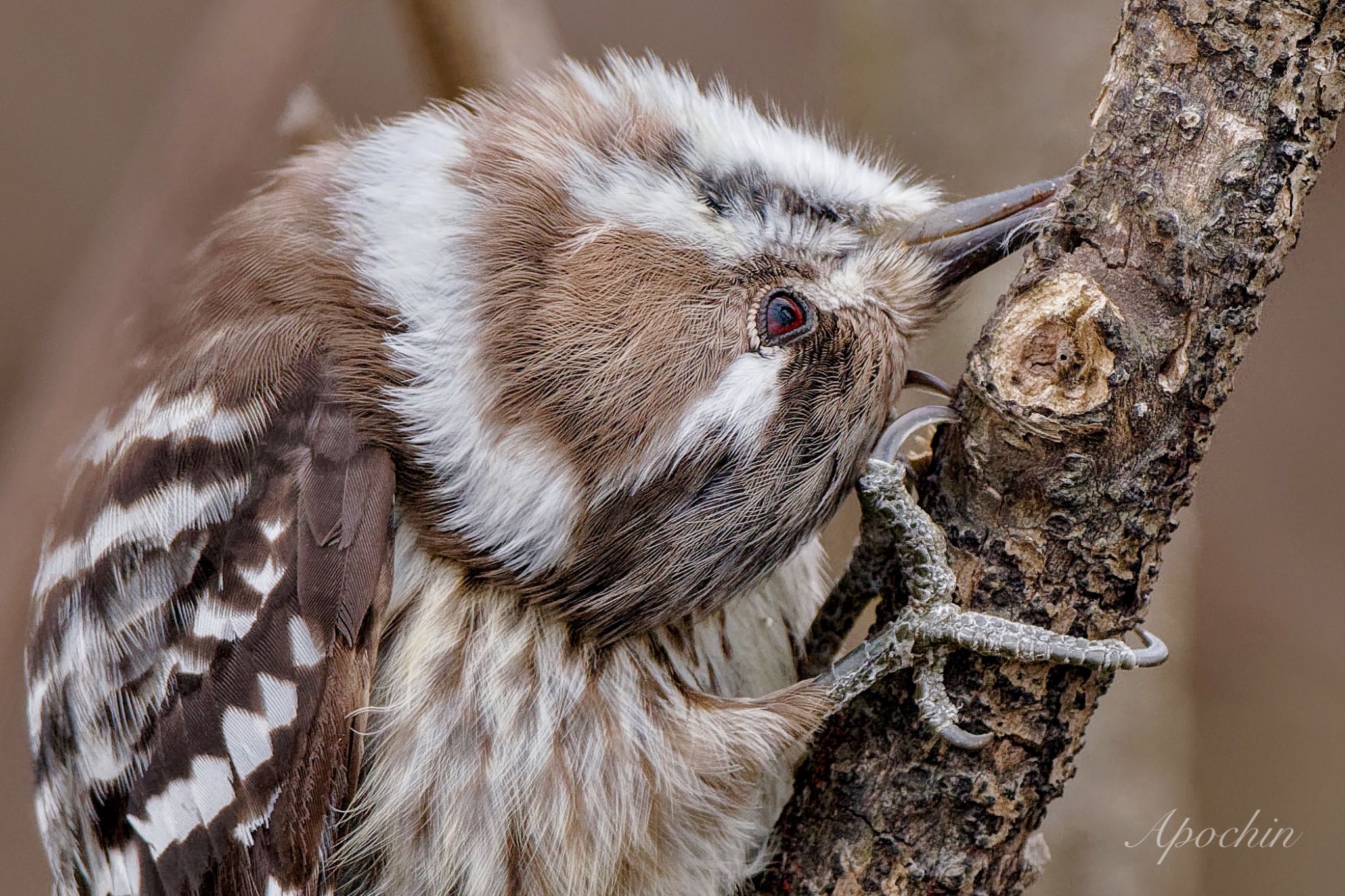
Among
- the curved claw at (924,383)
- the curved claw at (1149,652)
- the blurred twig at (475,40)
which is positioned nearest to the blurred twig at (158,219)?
the blurred twig at (475,40)

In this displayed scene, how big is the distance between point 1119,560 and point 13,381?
237 centimetres

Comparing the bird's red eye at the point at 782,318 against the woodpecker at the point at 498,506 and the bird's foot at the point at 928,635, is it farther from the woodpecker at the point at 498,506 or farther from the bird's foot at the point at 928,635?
the bird's foot at the point at 928,635

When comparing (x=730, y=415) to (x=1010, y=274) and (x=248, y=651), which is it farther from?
(x=1010, y=274)

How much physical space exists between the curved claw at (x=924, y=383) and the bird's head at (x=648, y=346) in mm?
67

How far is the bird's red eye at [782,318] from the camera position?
5.39 feet

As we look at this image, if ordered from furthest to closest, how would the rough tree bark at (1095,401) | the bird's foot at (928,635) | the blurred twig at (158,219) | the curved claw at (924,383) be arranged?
the curved claw at (924,383)
the bird's foot at (928,635)
the rough tree bark at (1095,401)
the blurred twig at (158,219)

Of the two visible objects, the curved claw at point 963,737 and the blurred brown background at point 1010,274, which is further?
the blurred brown background at point 1010,274

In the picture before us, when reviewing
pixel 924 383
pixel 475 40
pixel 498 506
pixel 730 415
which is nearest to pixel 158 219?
pixel 498 506

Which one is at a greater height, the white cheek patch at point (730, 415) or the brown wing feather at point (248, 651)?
the white cheek patch at point (730, 415)

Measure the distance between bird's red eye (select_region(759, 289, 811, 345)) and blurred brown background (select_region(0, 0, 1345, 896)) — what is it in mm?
421

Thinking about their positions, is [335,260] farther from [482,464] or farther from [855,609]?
[855,609]

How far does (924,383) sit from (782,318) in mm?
249

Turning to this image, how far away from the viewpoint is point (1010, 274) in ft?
8.34

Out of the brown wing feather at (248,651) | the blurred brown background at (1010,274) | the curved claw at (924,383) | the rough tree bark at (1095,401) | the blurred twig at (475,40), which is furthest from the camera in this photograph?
the blurred brown background at (1010,274)
